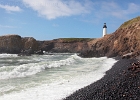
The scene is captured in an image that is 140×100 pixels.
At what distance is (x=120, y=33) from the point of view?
57781 mm

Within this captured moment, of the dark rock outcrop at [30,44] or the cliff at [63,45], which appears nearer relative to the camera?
the dark rock outcrop at [30,44]

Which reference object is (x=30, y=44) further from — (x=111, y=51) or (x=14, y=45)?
(x=111, y=51)

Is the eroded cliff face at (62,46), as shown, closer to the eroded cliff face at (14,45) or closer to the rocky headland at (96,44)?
the rocky headland at (96,44)

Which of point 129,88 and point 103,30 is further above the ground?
point 103,30

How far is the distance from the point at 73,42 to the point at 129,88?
105 meters

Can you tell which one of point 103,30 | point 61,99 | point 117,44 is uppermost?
point 103,30

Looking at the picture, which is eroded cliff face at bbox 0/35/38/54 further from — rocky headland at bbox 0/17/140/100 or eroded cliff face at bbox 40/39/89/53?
eroded cliff face at bbox 40/39/89/53

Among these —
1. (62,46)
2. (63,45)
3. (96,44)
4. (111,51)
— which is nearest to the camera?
(111,51)

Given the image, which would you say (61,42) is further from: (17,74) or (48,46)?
(17,74)

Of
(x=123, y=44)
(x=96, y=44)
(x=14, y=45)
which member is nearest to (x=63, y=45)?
(x=14, y=45)

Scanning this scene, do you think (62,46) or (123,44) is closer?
(123,44)

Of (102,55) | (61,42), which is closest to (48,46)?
(61,42)

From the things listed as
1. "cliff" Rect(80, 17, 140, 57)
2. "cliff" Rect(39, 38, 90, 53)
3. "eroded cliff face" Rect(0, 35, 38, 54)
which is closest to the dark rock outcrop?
"eroded cliff face" Rect(0, 35, 38, 54)

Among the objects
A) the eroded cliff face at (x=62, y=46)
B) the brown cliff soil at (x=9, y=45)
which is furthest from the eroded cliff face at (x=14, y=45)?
the eroded cliff face at (x=62, y=46)
